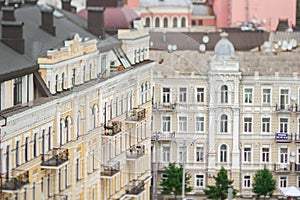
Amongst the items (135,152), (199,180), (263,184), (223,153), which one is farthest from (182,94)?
(263,184)

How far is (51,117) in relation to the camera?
12477mm

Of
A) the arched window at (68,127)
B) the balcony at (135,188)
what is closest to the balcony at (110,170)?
the balcony at (135,188)

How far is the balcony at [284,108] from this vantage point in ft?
63.2

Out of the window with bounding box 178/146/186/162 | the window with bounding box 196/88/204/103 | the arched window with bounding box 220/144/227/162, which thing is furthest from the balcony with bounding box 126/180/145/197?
the arched window with bounding box 220/144/227/162

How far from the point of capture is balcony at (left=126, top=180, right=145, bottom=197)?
14.4m

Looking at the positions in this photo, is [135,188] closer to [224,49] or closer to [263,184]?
[224,49]

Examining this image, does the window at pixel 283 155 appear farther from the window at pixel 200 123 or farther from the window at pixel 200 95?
the window at pixel 200 123

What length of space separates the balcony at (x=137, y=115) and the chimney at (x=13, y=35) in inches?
59.7

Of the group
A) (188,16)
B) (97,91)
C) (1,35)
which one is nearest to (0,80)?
(1,35)

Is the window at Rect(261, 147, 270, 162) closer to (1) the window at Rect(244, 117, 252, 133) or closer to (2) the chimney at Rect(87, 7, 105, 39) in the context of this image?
(1) the window at Rect(244, 117, 252, 133)

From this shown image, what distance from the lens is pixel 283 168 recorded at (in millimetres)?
19656

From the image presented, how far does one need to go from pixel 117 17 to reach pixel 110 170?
9.20 feet

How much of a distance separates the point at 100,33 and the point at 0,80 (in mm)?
3844

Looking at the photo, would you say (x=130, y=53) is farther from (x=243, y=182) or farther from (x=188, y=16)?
(x=188, y=16)
